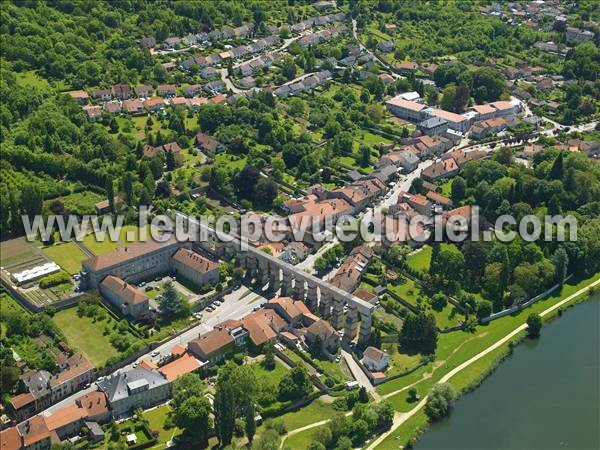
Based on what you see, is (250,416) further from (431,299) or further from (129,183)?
(129,183)

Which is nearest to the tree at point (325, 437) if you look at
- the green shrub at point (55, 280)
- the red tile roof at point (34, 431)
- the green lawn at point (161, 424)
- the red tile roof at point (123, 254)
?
the green lawn at point (161, 424)

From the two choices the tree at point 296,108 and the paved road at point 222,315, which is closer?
the paved road at point 222,315

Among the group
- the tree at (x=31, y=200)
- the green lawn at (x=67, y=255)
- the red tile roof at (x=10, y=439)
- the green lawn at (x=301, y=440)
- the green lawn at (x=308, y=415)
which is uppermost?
the tree at (x=31, y=200)

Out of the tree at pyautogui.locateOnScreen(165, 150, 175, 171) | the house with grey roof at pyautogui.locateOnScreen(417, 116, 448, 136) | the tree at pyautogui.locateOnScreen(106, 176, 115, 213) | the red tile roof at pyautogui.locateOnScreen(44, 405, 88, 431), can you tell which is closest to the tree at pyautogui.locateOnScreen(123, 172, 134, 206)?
the tree at pyautogui.locateOnScreen(106, 176, 115, 213)

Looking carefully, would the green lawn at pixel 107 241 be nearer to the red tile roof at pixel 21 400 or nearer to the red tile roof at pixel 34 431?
the red tile roof at pixel 21 400

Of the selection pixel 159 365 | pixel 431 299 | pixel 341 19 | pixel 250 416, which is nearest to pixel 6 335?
pixel 159 365

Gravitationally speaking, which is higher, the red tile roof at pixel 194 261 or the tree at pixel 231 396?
the tree at pixel 231 396

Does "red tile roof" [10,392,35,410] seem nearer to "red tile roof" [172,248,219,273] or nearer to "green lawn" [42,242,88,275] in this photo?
"green lawn" [42,242,88,275]
